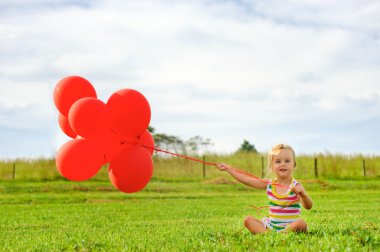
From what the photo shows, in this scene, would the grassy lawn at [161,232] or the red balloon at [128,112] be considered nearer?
the grassy lawn at [161,232]

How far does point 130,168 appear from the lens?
682 centimetres

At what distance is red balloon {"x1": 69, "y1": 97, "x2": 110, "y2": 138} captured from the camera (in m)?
6.77

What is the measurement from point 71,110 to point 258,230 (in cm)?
291

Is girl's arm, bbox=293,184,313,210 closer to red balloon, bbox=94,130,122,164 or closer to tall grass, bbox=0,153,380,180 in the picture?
red balloon, bbox=94,130,122,164

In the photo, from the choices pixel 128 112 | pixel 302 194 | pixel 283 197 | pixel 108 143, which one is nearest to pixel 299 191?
pixel 302 194

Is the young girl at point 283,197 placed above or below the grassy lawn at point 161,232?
above

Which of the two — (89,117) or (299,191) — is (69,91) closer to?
(89,117)

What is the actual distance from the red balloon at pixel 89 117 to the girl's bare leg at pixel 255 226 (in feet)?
7.30

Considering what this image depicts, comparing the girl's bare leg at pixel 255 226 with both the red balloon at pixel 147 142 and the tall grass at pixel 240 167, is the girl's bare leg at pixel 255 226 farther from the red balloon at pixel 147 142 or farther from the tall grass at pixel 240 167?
the tall grass at pixel 240 167

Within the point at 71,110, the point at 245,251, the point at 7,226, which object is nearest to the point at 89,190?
the point at 7,226

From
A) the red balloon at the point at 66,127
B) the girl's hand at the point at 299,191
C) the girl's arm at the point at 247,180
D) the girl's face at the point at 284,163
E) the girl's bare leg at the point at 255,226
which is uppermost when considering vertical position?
the red balloon at the point at 66,127

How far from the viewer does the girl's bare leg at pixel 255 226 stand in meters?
6.85

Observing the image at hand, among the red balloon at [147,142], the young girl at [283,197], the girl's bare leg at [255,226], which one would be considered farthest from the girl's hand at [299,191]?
the red balloon at [147,142]

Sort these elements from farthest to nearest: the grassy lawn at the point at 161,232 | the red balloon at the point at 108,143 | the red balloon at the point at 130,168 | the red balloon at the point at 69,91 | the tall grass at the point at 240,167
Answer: the tall grass at the point at 240,167
the red balloon at the point at 69,91
the red balloon at the point at 108,143
the red balloon at the point at 130,168
the grassy lawn at the point at 161,232
